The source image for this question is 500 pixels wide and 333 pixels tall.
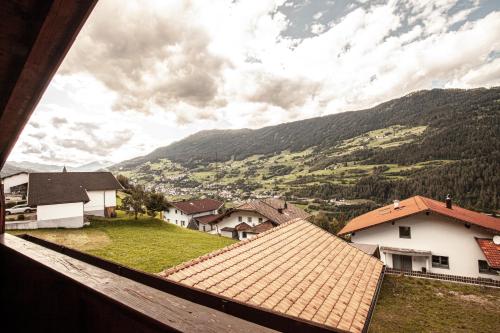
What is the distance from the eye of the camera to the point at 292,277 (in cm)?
779

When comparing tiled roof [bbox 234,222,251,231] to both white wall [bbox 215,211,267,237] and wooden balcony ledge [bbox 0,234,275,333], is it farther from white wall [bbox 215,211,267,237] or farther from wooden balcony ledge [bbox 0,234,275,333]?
wooden balcony ledge [bbox 0,234,275,333]

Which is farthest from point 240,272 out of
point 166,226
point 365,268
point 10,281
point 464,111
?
point 464,111

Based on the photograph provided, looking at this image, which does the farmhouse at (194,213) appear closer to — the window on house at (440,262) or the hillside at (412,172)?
the window on house at (440,262)

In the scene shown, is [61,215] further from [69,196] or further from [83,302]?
[83,302]

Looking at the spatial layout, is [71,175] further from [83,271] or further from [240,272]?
[83,271]

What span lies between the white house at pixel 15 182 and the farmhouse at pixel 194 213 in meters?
24.2

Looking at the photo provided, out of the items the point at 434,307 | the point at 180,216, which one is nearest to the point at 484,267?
the point at 434,307

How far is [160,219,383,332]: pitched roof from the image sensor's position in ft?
20.3

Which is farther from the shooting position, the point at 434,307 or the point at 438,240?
the point at 438,240

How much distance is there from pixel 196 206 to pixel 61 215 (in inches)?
1376

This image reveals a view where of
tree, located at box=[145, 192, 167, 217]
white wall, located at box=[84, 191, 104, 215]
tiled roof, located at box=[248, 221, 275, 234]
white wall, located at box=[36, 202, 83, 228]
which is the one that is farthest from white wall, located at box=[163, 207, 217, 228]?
white wall, located at box=[36, 202, 83, 228]

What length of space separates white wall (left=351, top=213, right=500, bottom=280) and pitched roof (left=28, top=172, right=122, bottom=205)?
118 ft

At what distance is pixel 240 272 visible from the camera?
751 cm

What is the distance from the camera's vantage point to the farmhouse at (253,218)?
144 feet
